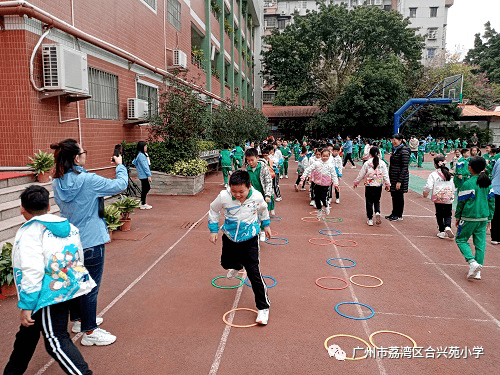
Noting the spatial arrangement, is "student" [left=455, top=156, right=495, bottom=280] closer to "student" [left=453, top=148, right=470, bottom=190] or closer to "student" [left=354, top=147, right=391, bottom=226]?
"student" [left=354, top=147, right=391, bottom=226]

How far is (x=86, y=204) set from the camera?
11.4 ft

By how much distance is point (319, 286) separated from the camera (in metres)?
5.11

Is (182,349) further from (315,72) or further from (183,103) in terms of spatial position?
(315,72)

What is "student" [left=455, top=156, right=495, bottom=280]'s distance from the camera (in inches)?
213

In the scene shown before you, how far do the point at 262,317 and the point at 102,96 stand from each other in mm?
8926

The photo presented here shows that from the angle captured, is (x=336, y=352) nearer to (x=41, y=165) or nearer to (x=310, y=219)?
(x=310, y=219)

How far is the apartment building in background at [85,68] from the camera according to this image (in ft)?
25.0

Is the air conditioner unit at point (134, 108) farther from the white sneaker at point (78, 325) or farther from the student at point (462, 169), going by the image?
the student at point (462, 169)

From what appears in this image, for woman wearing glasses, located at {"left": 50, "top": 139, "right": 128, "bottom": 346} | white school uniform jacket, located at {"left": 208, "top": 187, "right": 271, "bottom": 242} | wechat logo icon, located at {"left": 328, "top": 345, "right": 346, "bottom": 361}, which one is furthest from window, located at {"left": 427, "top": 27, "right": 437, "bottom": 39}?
woman wearing glasses, located at {"left": 50, "top": 139, "right": 128, "bottom": 346}

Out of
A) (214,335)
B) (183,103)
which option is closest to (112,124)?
(183,103)

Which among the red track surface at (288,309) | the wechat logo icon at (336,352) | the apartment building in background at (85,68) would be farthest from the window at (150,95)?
the wechat logo icon at (336,352)

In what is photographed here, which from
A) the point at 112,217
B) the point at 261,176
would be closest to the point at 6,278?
the point at 112,217

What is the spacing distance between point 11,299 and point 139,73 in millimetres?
9863

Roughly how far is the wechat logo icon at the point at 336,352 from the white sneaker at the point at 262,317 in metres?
0.72
